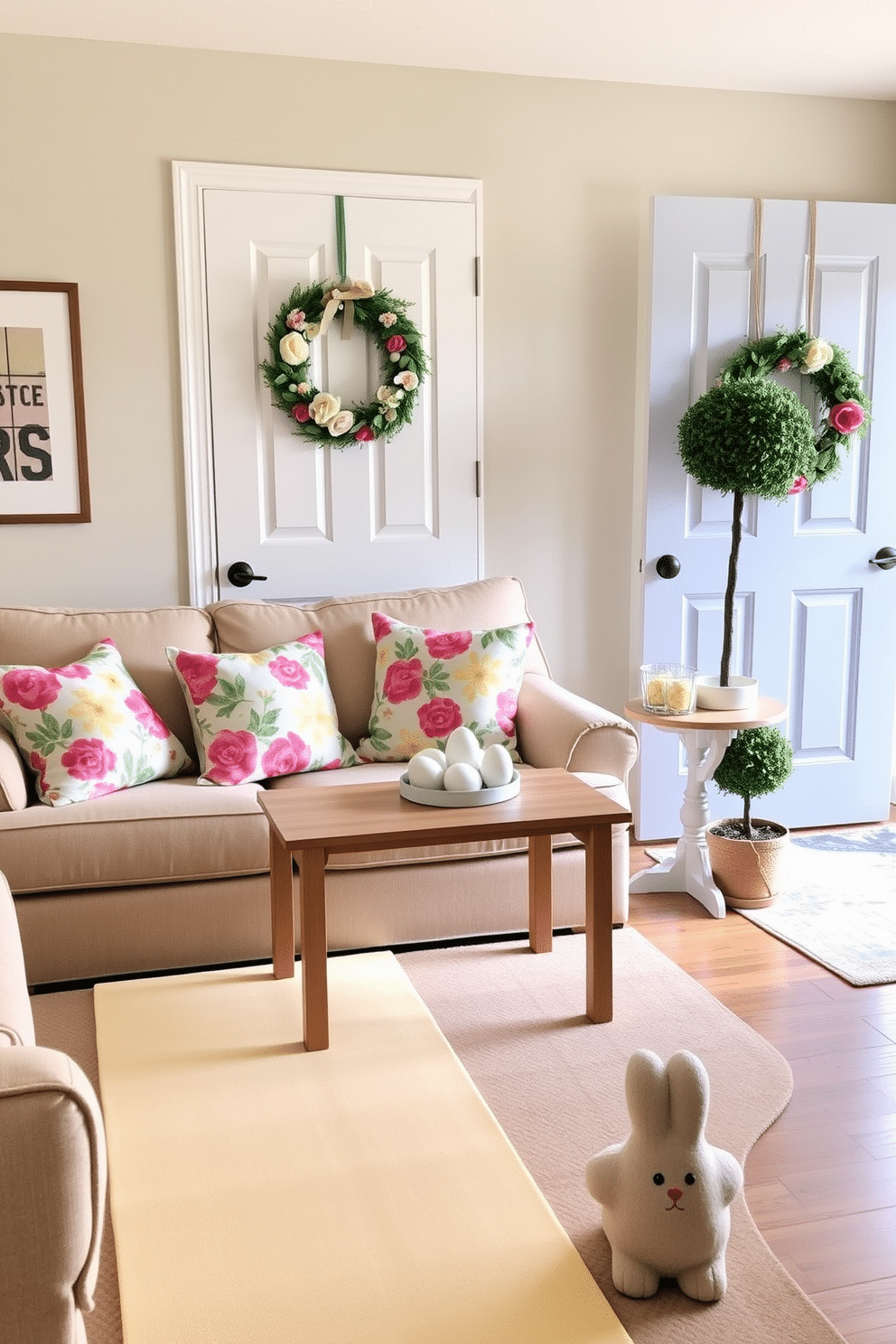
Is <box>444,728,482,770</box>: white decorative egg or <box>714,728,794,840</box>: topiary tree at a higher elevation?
<box>444,728,482,770</box>: white decorative egg

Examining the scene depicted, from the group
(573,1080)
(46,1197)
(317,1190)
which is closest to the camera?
(46,1197)

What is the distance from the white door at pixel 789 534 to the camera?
12.4ft

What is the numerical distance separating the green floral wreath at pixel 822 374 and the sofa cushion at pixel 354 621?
99 cm

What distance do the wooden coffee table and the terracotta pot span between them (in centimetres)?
76

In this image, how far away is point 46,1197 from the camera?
4.22 feet

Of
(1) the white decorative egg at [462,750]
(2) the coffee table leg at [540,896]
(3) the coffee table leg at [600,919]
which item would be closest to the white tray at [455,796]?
(1) the white decorative egg at [462,750]

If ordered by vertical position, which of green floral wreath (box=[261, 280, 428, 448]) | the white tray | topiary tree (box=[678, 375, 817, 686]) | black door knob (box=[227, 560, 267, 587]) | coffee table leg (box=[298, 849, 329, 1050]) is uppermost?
green floral wreath (box=[261, 280, 428, 448])

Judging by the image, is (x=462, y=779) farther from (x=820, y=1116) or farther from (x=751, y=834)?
(x=751, y=834)

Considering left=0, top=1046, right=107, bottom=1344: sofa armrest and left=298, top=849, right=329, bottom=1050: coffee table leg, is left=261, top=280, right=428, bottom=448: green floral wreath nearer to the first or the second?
left=298, top=849, right=329, bottom=1050: coffee table leg

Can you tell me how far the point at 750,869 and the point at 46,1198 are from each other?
251cm

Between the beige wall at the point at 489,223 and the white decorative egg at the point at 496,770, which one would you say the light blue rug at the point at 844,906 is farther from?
the white decorative egg at the point at 496,770

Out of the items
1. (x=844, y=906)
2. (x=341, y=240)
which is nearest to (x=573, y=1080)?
(x=844, y=906)

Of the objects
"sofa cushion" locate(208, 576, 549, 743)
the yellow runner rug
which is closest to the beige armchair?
the yellow runner rug

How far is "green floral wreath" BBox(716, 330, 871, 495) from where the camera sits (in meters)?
3.69
